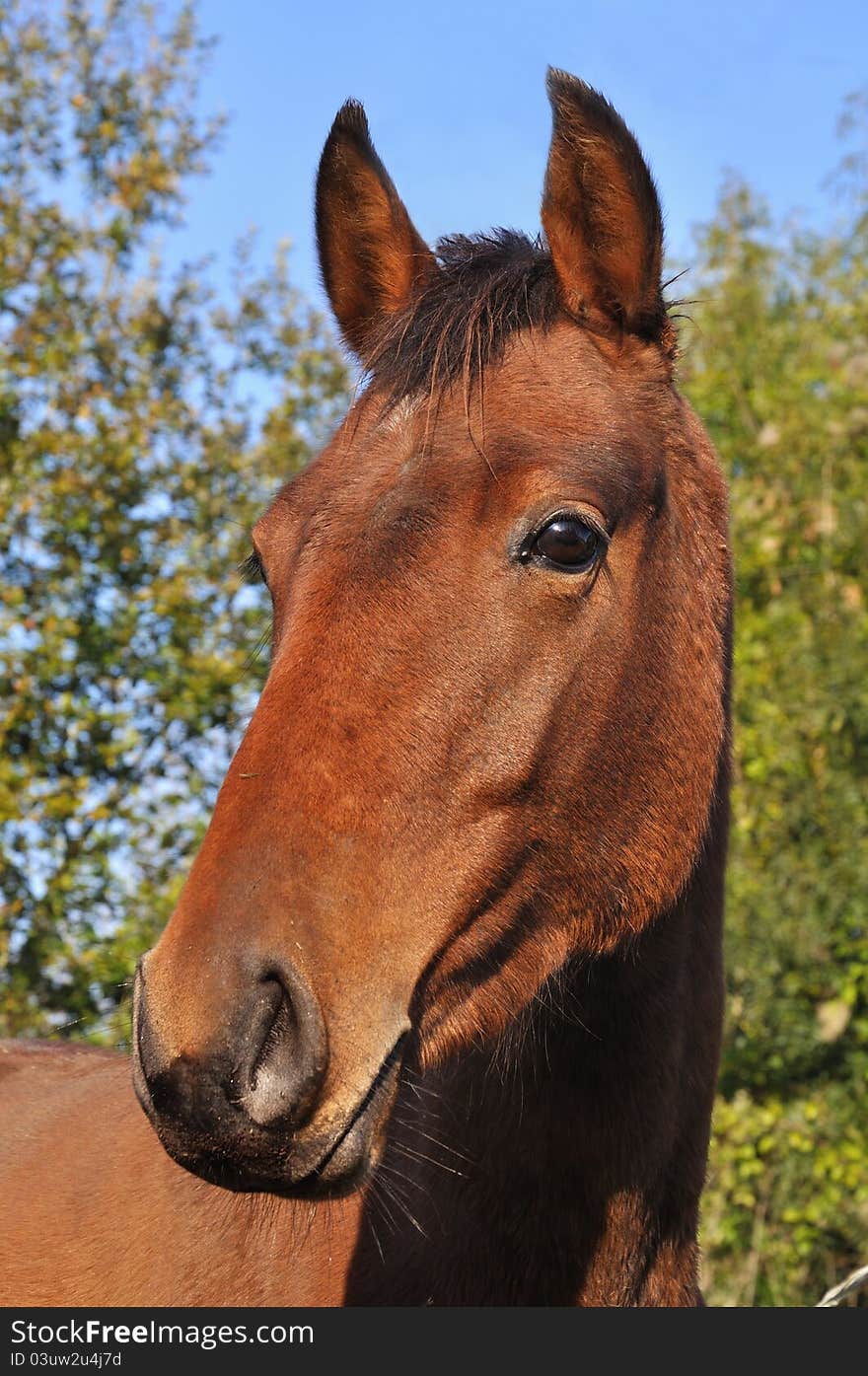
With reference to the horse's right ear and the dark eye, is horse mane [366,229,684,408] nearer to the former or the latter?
the horse's right ear

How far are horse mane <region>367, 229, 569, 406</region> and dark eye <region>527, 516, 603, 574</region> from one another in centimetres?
44

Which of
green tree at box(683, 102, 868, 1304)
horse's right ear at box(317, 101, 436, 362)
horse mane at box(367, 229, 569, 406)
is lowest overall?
green tree at box(683, 102, 868, 1304)

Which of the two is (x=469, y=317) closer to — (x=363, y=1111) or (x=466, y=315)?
(x=466, y=315)

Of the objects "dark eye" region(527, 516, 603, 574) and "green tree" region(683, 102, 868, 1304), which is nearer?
"dark eye" region(527, 516, 603, 574)

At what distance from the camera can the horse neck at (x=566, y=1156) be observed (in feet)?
9.85

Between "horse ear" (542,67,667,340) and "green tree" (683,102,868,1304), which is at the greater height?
"horse ear" (542,67,667,340)

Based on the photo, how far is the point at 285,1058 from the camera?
2225mm

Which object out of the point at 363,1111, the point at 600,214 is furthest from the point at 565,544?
the point at 363,1111

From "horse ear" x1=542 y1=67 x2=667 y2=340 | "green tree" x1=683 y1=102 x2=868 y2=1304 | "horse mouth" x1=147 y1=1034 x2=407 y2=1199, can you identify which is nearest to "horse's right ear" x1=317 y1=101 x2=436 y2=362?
"horse ear" x1=542 y1=67 x2=667 y2=340

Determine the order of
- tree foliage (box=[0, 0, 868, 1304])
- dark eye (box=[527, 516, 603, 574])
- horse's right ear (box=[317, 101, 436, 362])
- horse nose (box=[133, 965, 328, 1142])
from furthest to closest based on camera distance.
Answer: tree foliage (box=[0, 0, 868, 1304]) → horse's right ear (box=[317, 101, 436, 362]) → dark eye (box=[527, 516, 603, 574]) → horse nose (box=[133, 965, 328, 1142])

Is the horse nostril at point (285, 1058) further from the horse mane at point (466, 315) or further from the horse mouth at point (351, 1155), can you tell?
the horse mane at point (466, 315)

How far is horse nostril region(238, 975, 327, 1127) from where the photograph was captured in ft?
7.18

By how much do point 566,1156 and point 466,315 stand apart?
6.81 ft

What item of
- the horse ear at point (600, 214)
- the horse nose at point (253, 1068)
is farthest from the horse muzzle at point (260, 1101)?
the horse ear at point (600, 214)
